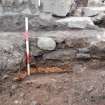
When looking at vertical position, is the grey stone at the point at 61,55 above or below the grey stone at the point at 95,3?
below

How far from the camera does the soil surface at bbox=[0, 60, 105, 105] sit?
14.8ft

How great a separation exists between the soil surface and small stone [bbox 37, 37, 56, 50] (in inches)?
21.0

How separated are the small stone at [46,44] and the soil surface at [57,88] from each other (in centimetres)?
53

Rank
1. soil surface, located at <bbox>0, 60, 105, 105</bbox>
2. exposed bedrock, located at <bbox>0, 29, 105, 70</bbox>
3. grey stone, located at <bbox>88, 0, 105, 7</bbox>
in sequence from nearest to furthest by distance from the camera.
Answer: soil surface, located at <bbox>0, 60, 105, 105</bbox>, exposed bedrock, located at <bbox>0, 29, 105, 70</bbox>, grey stone, located at <bbox>88, 0, 105, 7</bbox>

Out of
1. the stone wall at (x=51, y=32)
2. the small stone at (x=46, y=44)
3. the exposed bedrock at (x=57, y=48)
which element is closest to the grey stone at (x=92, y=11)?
the stone wall at (x=51, y=32)

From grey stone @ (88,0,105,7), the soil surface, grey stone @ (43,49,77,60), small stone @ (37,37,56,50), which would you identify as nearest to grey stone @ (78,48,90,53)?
grey stone @ (43,49,77,60)

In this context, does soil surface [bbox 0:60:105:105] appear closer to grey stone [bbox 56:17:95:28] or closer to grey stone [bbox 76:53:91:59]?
grey stone [bbox 76:53:91:59]

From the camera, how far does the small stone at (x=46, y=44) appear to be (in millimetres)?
5293

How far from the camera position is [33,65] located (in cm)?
525

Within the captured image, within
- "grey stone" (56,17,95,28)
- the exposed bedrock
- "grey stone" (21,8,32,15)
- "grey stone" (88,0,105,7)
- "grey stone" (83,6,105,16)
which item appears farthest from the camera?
"grey stone" (88,0,105,7)

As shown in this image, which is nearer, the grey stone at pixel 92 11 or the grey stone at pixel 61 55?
the grey stone at pixel 61 55

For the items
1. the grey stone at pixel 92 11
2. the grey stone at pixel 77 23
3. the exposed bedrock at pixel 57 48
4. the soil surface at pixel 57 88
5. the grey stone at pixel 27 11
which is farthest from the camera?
the grey stone at pixel 92 11

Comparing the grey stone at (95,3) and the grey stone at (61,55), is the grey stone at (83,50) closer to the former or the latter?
the grey stone at (61,55)

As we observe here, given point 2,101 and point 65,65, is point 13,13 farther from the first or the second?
point 2,101
